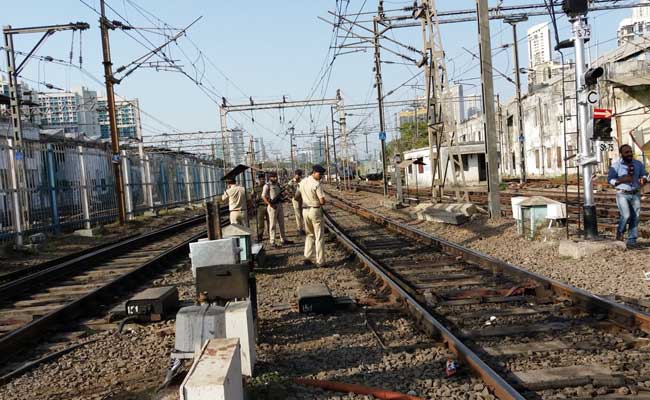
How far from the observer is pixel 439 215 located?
18.2m

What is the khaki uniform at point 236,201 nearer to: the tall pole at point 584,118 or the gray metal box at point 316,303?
the gray metal box at point 316,303

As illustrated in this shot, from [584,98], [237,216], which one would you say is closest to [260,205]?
[237,216]

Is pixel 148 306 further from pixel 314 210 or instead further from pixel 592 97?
pixel 592 97

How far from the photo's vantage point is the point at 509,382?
15.6 feet

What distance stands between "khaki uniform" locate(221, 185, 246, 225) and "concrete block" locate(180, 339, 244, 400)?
29.3ft

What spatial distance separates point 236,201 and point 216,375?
32.3 feet

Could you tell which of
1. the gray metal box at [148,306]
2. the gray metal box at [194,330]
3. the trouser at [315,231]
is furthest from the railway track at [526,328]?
the gray metal box at [148,306]

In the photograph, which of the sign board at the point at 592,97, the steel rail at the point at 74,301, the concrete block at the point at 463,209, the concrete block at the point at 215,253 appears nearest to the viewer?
the concrete block at the point at 215,253

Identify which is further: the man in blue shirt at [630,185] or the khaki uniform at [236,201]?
the khaki uniform at [236,201]

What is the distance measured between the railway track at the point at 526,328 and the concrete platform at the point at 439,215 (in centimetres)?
642

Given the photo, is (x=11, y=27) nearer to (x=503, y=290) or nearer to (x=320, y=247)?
(x=320, y=247)

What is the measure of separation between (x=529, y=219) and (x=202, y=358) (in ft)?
33.6

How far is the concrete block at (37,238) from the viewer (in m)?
19.3

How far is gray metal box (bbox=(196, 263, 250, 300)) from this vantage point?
6402 millimetres
